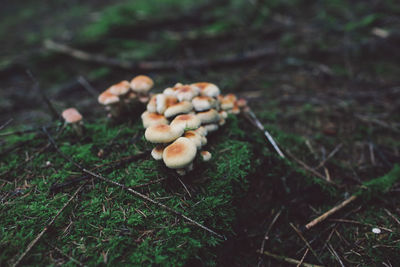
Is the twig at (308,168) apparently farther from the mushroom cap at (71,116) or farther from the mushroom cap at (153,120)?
the mushroom cap at (71,116)

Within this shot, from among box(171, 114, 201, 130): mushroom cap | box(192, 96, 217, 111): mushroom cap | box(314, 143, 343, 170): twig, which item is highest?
box(192, 96, 217, 111): mushroom cap

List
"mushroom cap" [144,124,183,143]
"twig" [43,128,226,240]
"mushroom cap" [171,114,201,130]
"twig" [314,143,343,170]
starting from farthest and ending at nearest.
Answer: "twig" [314,143,343,170] < "mushroom cap" [171,114,201,130] < "mushroom cap" [144,124,183,143] < "twig" [43,128,226,240]

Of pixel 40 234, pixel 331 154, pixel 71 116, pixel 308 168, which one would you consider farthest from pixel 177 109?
pixel 331 154

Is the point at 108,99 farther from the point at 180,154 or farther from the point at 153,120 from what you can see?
the point at 180,154

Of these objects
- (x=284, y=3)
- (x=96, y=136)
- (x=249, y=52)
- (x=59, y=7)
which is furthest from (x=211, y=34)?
(x=59, y=7)

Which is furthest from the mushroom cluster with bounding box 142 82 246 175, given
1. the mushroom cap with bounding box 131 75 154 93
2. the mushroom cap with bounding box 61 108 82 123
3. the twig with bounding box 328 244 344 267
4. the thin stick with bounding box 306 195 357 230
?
the twig with bounding box 328 244 344 267

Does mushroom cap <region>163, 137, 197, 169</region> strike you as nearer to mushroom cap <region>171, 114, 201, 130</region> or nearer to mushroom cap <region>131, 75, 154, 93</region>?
mushroom cap <region>171, 114, 201, 130</region>

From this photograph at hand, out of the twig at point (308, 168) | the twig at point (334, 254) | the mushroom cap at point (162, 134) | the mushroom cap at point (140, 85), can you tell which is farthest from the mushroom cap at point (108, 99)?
the twig at point (334, 254)

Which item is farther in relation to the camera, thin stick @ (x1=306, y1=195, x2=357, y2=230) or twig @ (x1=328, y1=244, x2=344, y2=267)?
thin stick @ (x1=306, y1=195, x2=357, y2=230)
